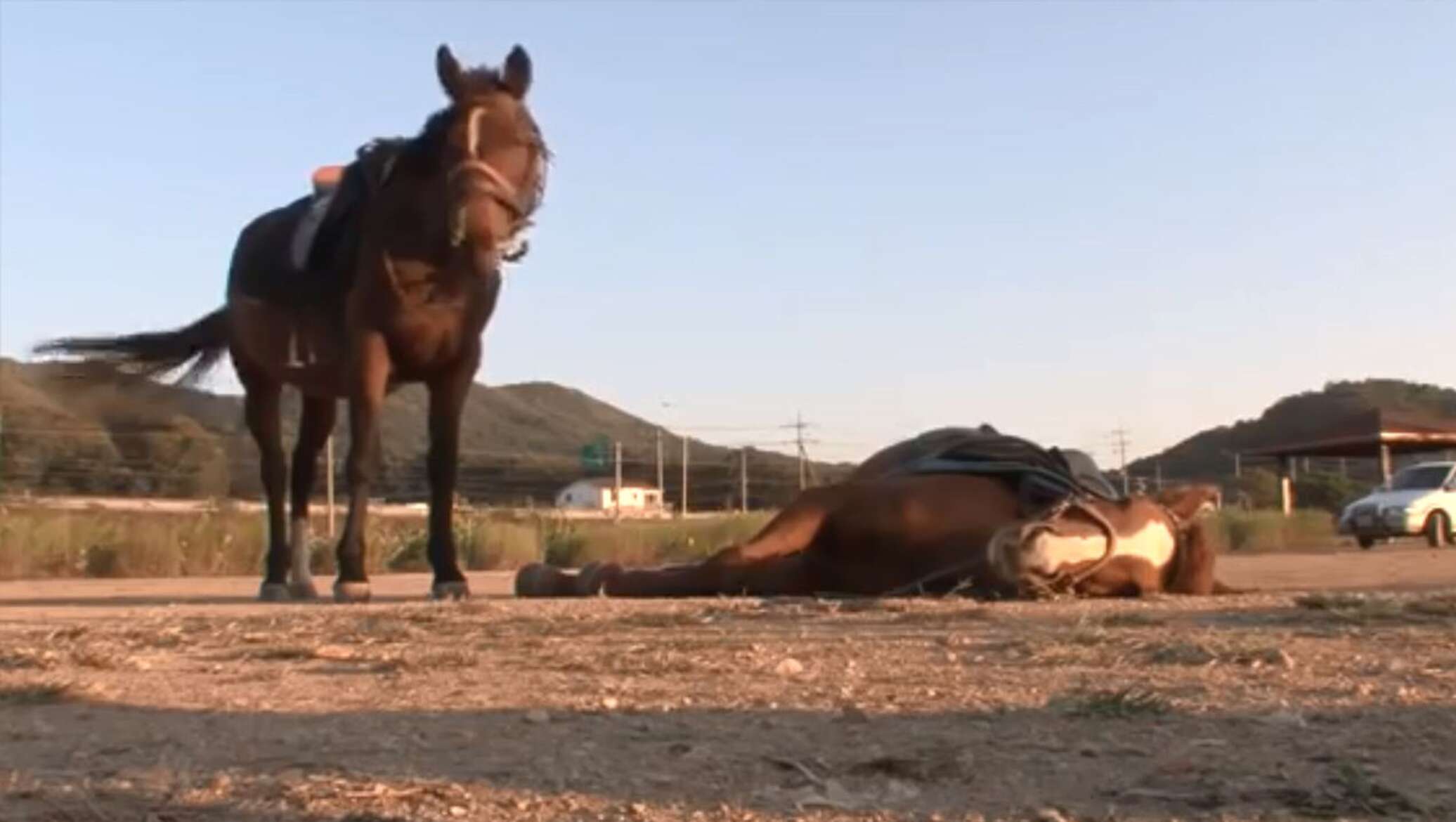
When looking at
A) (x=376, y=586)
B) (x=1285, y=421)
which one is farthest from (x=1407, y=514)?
(x=1285, y=421)

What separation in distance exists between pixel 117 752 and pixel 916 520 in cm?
458

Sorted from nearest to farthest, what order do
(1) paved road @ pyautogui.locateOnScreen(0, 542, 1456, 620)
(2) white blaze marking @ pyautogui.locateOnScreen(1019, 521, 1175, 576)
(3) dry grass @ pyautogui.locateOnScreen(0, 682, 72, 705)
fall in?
(3) dry grass @ pyautogui.locateOnScreen(0, 682, 72, 705) → (2) white blaze marking @ pyautogui.locateOnScreen(1019, 521, 1175, 576) → (1) paved road @ pyautogui.locateOnScreen(0, 542, 1456, 620)

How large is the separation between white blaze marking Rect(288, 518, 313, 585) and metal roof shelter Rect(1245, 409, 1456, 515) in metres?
26.0

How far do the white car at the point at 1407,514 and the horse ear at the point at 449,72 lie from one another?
19596 millimetres

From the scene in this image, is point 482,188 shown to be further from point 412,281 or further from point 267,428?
point 267,428

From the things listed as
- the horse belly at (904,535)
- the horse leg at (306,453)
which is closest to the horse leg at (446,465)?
the horse leg at (306,453)

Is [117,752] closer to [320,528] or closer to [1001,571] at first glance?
[1001,571]

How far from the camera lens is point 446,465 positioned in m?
8.80

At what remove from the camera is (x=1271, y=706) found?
3914 millimetres

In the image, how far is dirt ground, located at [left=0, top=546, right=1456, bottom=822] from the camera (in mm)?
3029

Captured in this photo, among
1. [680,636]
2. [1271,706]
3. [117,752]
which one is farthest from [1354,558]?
[117,752]

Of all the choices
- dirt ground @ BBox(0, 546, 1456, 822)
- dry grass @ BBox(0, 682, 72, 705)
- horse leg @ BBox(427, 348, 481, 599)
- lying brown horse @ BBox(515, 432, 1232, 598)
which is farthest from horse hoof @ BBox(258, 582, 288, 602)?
dry grass @ BBox(0, 682, 72, 705)

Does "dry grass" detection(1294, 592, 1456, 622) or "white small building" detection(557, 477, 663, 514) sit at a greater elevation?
"white small building" detection(557, 477, 663, 514)

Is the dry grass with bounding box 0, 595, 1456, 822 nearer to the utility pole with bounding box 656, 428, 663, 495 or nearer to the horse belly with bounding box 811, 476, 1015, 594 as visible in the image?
the horse belly with bounding box 811, 476, 1015, 594
